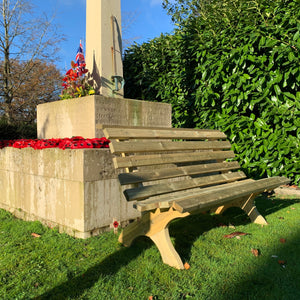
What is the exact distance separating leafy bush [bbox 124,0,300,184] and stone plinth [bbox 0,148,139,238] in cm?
249

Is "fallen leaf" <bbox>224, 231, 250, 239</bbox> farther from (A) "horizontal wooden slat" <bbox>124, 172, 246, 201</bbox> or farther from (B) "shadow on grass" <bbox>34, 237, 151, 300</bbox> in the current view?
(B) "shadow on grass" <bbox>34, 237, 151, 300</bbox>

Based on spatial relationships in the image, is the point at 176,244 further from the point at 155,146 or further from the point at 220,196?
the point at 155,146

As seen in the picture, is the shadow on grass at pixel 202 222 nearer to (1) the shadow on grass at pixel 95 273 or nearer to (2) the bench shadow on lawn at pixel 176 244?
(2) the bench shadow on lawn at pixel 176 244

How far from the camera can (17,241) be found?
9.58 ft

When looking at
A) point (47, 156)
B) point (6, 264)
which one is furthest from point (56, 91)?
point (6, 264)

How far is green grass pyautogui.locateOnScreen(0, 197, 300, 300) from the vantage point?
6.27 ft

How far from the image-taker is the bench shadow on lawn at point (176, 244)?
1.97 m

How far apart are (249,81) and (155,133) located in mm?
2361

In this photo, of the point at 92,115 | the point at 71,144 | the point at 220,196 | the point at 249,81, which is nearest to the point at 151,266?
the point at 220,196

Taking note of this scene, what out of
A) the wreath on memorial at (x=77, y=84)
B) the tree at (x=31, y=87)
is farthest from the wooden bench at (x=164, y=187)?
the tree at (x=31, y=87)

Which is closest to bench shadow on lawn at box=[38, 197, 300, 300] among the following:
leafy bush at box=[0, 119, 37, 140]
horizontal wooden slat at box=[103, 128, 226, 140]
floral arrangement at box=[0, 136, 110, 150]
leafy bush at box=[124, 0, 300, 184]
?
leafy bush at box=[124, 0, 300, 184]

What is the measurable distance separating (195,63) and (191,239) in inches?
155

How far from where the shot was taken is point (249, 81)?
14.7 feet

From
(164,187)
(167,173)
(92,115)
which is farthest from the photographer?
(92,115)
